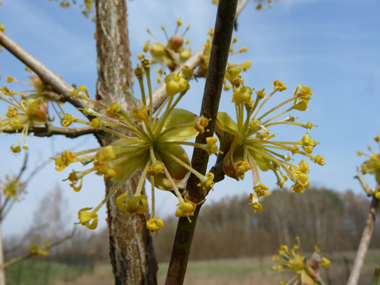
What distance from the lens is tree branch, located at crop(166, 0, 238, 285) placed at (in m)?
0.64

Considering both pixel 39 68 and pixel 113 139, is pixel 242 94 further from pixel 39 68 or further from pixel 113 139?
pixel 39 68

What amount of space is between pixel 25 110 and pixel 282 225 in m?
39.6

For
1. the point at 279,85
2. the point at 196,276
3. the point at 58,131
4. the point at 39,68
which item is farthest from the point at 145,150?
the point at 196,276

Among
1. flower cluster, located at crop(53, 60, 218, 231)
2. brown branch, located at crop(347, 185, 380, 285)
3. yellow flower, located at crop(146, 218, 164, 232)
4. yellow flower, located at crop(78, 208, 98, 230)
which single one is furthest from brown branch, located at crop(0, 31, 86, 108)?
brown branch, located at crop(347, 185, 380, 285)

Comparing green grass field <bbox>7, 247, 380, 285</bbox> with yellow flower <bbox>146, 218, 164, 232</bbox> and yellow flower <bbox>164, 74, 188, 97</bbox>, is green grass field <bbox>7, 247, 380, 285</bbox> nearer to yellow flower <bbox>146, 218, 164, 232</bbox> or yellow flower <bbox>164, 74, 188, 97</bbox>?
yellow flower <bbox>146, 218, 164, 232</bbox>

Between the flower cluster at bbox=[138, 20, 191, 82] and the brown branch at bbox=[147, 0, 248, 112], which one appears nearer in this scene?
the brown branch at bbox=[147, 0, 248, 112]

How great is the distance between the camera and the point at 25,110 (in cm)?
139

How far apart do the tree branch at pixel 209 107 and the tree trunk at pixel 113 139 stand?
0.61 ft

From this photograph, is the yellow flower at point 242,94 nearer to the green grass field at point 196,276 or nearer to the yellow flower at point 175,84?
the yellow flower at point 175,84

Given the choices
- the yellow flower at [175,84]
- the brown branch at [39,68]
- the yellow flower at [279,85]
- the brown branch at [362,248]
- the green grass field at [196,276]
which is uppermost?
the brown branch at [39,68]

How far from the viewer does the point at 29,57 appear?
147 centimetres

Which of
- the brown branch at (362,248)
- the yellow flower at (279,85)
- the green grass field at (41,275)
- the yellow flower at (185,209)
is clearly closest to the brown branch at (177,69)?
the yellow flower at (279,85)

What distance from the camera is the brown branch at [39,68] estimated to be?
1.44m

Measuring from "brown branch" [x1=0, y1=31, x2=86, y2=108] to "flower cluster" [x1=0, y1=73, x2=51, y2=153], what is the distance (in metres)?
0.07
